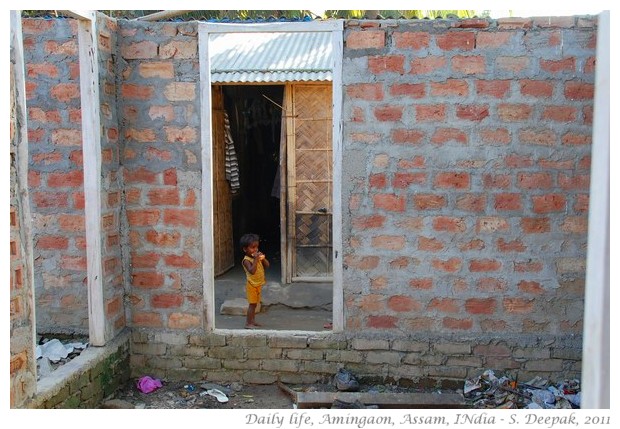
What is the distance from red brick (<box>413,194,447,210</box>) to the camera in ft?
14.4

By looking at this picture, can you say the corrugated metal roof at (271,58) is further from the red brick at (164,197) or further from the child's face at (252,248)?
the red brick at (164,197)

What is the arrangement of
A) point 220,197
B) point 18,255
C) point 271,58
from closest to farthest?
point 18,255, point 271,58, point 220,197

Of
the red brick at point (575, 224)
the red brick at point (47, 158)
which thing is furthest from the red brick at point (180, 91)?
the red brick at point (575, 224)

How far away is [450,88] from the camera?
431cm

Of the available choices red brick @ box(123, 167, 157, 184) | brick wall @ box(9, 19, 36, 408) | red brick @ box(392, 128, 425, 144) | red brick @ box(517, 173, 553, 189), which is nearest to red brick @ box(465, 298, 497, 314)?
red brick @ box(517, 173, 553, 189)

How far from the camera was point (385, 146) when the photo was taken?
439 cm

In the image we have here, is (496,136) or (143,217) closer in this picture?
(496,136)

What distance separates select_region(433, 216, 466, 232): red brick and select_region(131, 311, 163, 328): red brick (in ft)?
6.92

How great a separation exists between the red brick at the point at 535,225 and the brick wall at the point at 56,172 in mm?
3088

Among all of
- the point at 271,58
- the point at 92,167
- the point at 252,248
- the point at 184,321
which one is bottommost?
the point at 184,321

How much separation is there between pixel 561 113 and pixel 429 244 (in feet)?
4.06

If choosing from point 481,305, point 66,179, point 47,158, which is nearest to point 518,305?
point 481,305

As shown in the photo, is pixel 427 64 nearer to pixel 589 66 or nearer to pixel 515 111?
pixel 515 111

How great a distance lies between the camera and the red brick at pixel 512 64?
425cm
